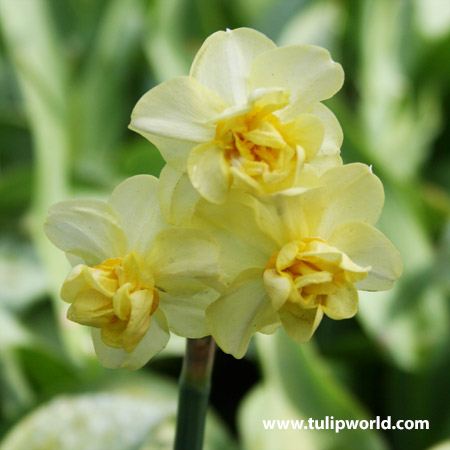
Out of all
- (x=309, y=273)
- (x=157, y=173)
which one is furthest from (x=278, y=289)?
(x=157, y=173)

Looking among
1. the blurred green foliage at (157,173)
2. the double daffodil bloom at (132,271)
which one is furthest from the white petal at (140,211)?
the blurred green foliage at (157,173)

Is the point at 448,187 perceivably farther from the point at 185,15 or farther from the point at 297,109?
the point at 297,109

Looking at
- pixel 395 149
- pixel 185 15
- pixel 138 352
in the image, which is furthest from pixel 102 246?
pixel 185 15

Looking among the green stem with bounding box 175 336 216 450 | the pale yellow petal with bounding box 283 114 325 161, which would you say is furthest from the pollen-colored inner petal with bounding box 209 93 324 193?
the green stem with bounding box 175 336 216 450

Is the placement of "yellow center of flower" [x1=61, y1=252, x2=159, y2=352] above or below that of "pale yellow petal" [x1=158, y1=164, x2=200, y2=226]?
below

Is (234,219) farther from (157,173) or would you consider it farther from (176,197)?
(157,173)

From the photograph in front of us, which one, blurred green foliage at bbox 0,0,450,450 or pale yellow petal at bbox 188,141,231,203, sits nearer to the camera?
pale yellow petal at bbox 188,141,231,203

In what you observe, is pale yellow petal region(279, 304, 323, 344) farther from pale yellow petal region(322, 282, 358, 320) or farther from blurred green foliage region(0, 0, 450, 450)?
blurred green foliage region(0, 0, 450, 450)
